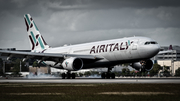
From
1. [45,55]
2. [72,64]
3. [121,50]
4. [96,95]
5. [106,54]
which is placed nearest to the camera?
[96,95]

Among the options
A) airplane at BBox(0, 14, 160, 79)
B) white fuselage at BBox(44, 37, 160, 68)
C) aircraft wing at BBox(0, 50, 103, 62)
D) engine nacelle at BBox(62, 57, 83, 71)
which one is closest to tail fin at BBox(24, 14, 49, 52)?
airplane at BBox(0, 14, 160, 79)

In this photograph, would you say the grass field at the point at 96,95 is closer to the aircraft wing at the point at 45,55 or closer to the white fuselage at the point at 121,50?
the white fuselage at the point at 121,50

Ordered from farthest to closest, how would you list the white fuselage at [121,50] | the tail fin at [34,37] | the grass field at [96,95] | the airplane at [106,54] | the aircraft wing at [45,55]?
the tail fin at [34,37], the aircraft wing at [45,55], the airplane at [106,54], the white fuselage at [121,50], the grass field at [96,95]

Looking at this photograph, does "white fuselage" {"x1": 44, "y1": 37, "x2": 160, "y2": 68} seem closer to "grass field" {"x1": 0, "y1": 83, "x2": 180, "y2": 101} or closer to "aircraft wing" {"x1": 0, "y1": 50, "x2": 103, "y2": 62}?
"aircraft wing" {"x1": 0, "y1": 50, "x2": 103, "y2": 62}

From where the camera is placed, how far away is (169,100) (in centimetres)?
1634

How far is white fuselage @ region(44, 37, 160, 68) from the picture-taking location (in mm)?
41594

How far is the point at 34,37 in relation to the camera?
6147cm

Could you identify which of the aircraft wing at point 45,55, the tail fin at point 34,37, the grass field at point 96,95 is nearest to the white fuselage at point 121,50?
the aircraft wing at point 45,55

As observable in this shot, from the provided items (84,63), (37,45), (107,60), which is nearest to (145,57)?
(107,60)

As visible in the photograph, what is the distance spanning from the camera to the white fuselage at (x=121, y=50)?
1638 inches

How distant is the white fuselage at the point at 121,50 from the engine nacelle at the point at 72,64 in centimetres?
287

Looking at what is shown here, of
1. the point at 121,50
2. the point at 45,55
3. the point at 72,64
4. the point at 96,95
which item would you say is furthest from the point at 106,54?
the point at 96,95

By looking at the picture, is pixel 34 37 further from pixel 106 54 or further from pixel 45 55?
pixel 106 54

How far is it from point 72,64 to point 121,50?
697 centimetres
